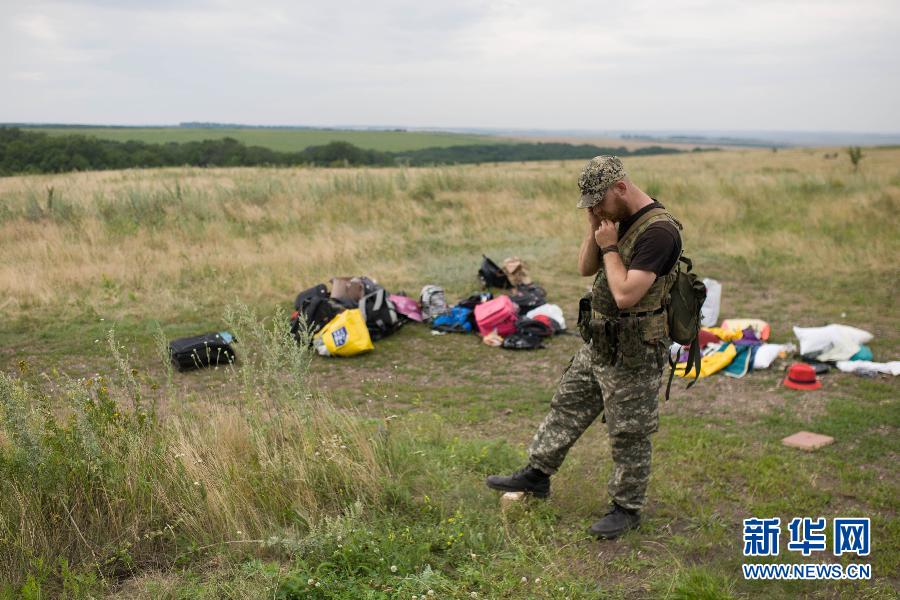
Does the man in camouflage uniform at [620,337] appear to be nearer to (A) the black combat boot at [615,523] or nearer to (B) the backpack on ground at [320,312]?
(A) the black combat boot at [615,523]

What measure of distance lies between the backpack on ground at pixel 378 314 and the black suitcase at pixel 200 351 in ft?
5.12

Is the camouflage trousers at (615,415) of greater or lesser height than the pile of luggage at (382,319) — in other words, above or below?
above

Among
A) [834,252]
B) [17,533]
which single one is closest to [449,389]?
[17,533]

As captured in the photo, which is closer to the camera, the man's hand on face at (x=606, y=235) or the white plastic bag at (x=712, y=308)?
the man's hand on face at (x=606, y=235)

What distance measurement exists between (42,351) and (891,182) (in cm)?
1914

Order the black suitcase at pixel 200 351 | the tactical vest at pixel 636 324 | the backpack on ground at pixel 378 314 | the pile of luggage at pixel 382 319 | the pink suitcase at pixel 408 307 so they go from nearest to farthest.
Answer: the tactical vest at pixel 636 324, the black suitcase at pixel 200 351, the pile of luggage at pixel 382 319, the backpack on ground at pixel 378 314, the pink suitcase at pixel 408 307

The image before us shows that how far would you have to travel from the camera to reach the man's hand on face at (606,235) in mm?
3082

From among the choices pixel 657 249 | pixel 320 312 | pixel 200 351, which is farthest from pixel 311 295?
pixel 657 249

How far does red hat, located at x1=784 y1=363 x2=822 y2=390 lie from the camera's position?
19.6ft

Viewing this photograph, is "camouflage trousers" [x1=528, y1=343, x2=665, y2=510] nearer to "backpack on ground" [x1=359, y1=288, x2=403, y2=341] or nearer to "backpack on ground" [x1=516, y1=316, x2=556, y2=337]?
"backpack on ground" [x1=516, y1=316, x2=556, y2=337]

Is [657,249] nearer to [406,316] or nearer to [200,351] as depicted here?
[200,351]

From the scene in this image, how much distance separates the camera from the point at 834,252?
11.0 metres

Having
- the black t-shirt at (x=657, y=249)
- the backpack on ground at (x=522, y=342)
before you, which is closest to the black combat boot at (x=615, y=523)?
the black t-shirt at (x=657, y=249)

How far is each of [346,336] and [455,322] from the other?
1.50 meters
